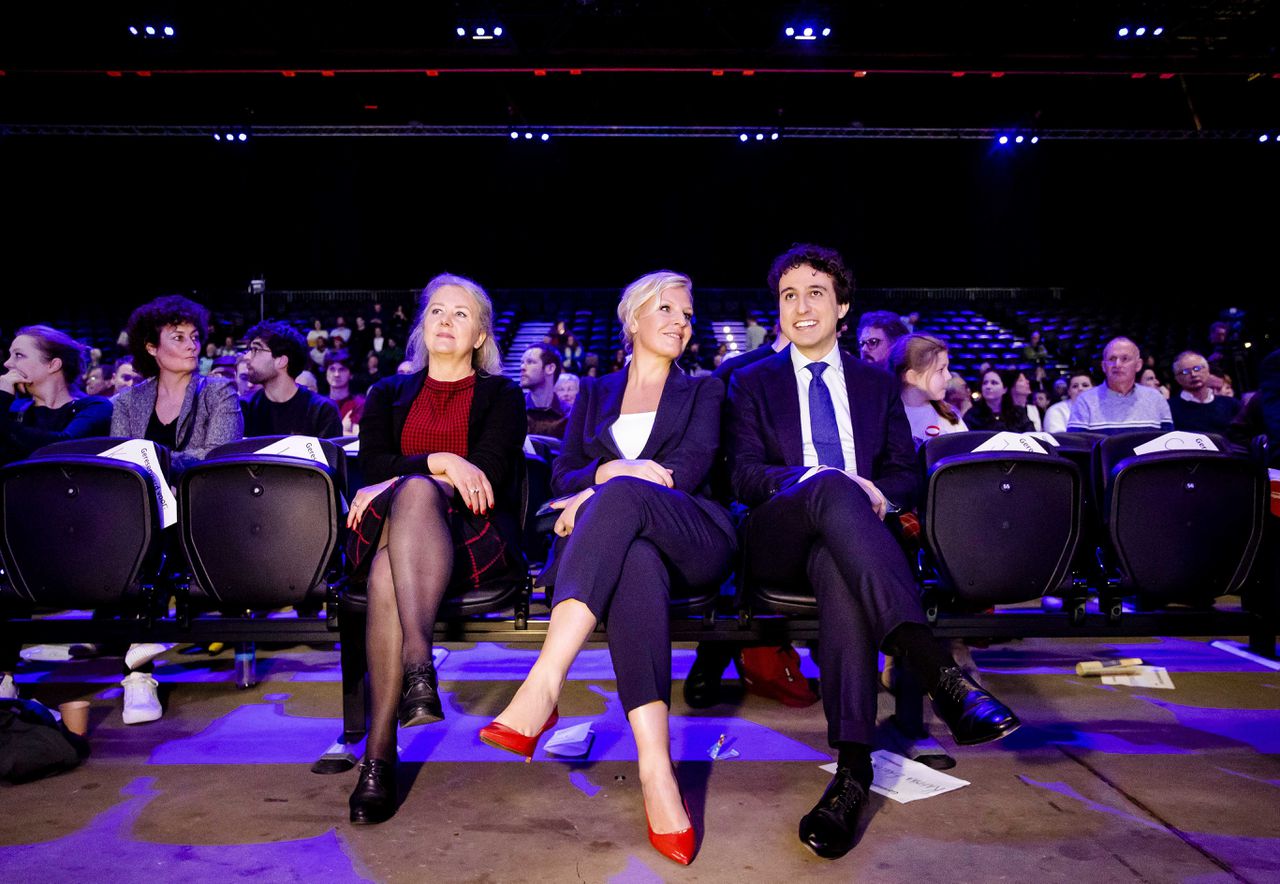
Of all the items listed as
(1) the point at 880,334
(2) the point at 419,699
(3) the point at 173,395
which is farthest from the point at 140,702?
(1) the point at 880,334

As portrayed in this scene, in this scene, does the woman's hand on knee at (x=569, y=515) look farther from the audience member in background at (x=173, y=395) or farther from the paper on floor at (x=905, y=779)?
the audience member in background at (x=173, y=395)

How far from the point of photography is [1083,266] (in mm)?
15336

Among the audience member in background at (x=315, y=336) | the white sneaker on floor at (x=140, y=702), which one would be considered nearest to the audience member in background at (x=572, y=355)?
the audience member in background at (x=315, y=336)

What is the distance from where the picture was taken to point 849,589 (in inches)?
75.8

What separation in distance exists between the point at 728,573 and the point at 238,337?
12.9 meters

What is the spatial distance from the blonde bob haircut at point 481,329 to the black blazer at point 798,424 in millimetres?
739

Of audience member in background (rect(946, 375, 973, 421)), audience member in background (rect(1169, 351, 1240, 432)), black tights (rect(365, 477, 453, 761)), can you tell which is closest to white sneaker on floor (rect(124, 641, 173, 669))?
black tights (rect(365, 477, 453, 761))

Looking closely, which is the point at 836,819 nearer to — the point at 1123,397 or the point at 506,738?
the point at 506,738

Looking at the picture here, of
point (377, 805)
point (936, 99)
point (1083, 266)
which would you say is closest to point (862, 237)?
point (936, 99)

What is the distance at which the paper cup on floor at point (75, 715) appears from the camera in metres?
2.37

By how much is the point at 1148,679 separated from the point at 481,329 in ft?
8.22

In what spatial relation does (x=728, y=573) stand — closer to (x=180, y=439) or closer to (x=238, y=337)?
(x=180, y=439)

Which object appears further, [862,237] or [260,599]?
[862,237]

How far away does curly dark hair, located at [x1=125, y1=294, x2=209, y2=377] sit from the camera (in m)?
3.03
